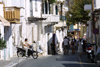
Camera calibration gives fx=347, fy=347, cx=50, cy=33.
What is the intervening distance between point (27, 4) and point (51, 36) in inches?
352

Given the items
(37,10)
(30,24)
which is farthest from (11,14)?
(37,10)

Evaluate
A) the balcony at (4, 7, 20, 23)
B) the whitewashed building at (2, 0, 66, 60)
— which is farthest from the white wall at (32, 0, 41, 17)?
Result: the balcony at (4, 7, 20, 23)

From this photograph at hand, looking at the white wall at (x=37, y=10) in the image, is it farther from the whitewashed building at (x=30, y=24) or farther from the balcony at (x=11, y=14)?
the balcony at (x=11, y=14)

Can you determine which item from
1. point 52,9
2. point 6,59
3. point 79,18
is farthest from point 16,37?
point 79,18

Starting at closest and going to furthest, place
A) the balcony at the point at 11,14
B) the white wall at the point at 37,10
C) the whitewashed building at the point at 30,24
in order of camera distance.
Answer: the balcony at the point at 11,14 < the whitewashed building at the point at 30,24 < the white wall at the point at 37,10

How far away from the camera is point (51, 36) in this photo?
45.6 metres

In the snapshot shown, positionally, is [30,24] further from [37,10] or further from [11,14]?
[11,14]

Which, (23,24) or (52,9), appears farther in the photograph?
(52,9)

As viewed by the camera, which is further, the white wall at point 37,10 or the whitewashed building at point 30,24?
the white wall at point 37,10

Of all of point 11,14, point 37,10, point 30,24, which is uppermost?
point 37,10

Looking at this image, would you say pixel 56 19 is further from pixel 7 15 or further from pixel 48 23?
pixel 7 15

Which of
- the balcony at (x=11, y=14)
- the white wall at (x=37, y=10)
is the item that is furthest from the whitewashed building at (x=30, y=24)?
the balcony at (x=11, y=14)

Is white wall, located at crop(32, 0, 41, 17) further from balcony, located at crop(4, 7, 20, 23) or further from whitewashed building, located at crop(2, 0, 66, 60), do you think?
balcony, located at crop(4, 7, 20, 23)

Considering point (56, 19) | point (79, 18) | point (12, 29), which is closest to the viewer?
point (12, 29)
